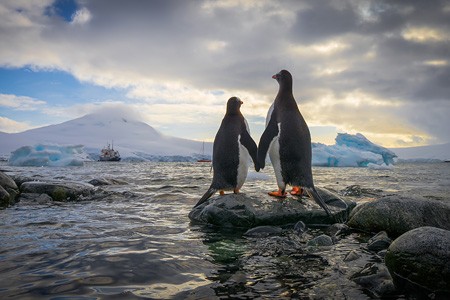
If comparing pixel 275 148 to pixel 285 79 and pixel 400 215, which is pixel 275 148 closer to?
pixel 285 79

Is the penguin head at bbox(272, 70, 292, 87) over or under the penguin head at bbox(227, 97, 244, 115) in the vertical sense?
over

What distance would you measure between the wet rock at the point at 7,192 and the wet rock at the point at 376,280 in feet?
22.4

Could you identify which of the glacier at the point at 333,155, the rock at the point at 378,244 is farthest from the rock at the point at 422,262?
the glacier at the point at 333,155

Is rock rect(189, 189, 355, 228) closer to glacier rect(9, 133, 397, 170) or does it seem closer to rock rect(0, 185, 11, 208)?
rock rect(0, 185, 11, 208)

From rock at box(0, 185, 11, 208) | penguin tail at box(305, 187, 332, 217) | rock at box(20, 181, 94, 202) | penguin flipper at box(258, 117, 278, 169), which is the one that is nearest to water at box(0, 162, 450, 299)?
penguin tail at box(305, 187, 332, 217)

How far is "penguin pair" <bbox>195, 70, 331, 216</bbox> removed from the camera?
618cm

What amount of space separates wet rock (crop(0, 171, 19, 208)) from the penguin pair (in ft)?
14.0

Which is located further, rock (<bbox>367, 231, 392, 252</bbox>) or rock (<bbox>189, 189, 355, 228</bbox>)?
rock (<bbox>189, 189, 355, 228</bbox>)

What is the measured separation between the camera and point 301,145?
6.25 meters

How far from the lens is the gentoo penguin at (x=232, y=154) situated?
6.51 m

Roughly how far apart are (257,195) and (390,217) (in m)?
2.15

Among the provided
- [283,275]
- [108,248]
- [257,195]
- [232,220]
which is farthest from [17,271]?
[257,195]

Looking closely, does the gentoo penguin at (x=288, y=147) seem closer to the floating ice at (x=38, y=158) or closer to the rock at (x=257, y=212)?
the rock at (x=257, y=212)

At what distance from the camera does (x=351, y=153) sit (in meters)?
46.5
